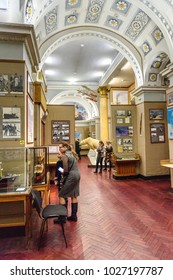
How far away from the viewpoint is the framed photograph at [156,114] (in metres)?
6.78

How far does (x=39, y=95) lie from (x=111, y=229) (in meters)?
3.96

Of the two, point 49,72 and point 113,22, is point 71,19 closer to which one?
point 113,22

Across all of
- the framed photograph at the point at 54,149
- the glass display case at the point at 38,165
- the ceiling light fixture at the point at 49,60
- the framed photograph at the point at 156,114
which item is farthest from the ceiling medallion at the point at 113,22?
the glass display case at the point at 38,165

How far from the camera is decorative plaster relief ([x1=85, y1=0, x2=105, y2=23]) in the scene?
5.15m

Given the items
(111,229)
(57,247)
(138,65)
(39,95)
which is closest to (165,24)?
(138,65)

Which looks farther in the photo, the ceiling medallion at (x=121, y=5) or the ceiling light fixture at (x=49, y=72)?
the ceiling light fixture at (x=49, y=72)

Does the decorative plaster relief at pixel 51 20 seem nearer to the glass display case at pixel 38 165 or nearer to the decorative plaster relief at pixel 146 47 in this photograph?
the decorative plaster relief at pixel 146 47

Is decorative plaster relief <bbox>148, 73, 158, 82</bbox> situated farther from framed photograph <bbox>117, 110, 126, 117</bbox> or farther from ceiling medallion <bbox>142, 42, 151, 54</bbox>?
framed photograph <bbox>117, 110, 126, 117</bbox>

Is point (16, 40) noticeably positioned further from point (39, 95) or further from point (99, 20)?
point (99, 20)

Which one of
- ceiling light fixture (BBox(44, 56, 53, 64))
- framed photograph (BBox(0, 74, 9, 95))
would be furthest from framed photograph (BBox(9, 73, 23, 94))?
ceiling light fixture (BBox(44, 56, 53, 64))

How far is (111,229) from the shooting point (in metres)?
3.07

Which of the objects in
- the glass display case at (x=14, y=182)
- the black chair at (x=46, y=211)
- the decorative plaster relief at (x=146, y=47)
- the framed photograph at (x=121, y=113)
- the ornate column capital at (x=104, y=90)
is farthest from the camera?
the ornate column capital at (x=104, y=90)

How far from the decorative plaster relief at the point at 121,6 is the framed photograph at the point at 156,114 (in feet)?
10.7

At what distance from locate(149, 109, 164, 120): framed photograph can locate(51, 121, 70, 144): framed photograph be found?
3.08 metres
